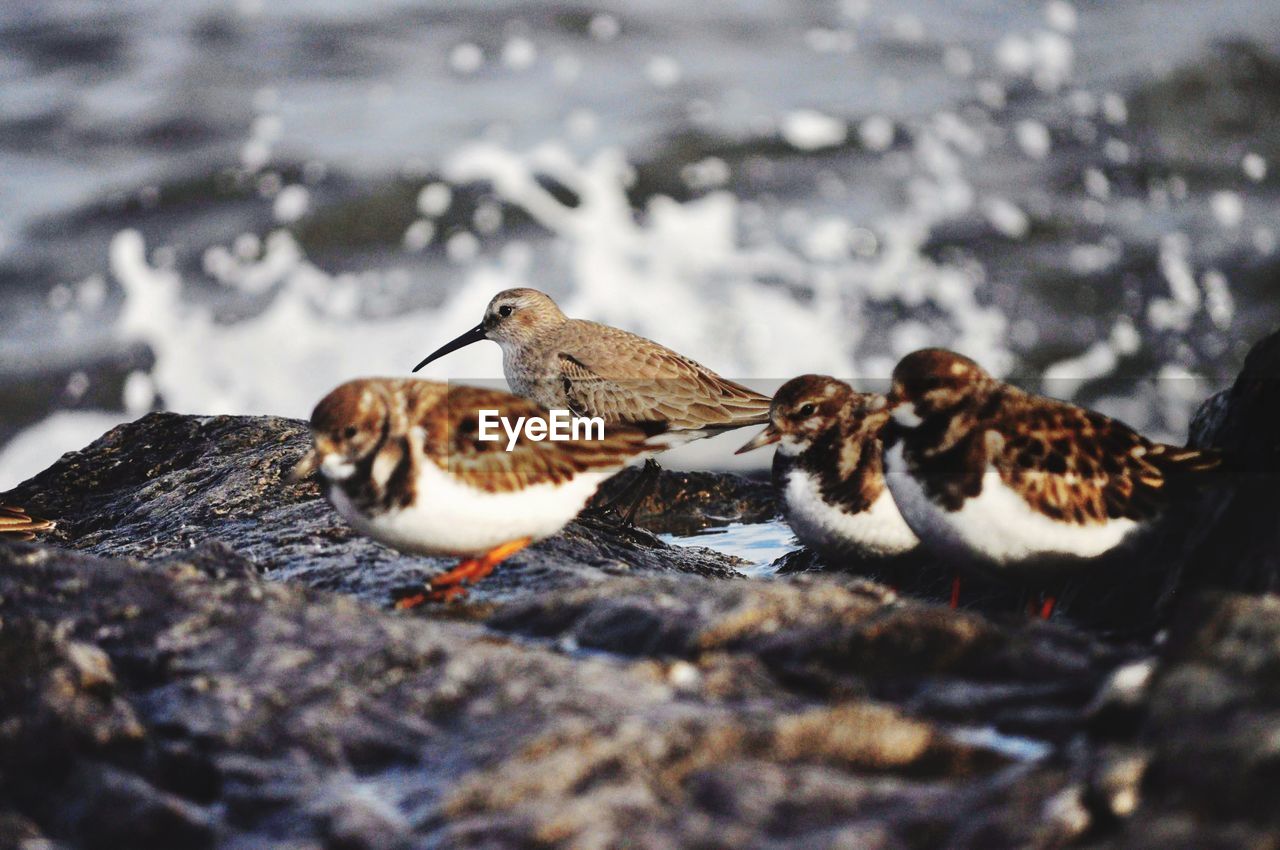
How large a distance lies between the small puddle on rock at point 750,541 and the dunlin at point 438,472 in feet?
8.59

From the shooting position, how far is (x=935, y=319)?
17594 millimetres

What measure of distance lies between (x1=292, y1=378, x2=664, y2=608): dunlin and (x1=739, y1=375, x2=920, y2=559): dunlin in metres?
1.31

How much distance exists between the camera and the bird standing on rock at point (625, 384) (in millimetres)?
9805

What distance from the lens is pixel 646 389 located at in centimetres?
987

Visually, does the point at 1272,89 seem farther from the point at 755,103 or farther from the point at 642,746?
the point at 642,746

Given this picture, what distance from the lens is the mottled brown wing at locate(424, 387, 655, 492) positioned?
5.62 metres

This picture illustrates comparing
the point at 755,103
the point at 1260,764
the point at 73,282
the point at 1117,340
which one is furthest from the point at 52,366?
the point at 1260,764

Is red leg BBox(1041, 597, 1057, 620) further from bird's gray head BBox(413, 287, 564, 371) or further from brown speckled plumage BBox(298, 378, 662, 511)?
→ bird's gray head BBox(413, 287, 564, 371)

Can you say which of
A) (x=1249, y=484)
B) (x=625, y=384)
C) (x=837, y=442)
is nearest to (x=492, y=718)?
(x=1249, y=484)

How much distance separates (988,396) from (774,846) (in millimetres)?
3135

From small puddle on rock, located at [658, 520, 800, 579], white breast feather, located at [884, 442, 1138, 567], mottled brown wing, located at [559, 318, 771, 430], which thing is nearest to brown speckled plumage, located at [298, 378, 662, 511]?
white breast feather, located at [884, 442, 1138, 567]

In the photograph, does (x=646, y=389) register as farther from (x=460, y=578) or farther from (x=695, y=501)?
(x=460, y=578)

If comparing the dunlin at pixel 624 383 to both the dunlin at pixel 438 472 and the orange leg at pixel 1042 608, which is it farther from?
the orange leg at pixel 1042 608

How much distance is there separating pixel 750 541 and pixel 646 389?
157cm
